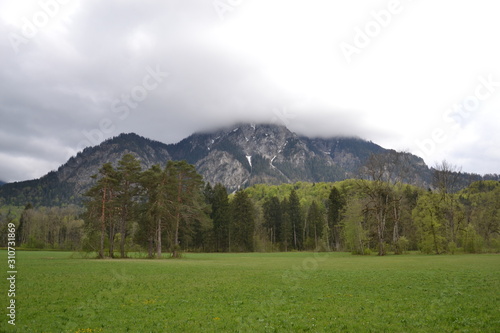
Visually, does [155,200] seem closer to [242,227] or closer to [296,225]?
[242,227]

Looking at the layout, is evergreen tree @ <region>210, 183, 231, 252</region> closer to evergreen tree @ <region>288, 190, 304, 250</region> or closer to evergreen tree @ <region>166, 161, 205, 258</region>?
evergreen tree @ <region>288, 190, 304, 250</region>

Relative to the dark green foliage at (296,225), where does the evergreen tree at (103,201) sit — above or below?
above

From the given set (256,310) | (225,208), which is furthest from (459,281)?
(225,208)

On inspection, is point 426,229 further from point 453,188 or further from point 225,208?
point 225,208

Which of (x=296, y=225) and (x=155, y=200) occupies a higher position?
(x=155, y=200)

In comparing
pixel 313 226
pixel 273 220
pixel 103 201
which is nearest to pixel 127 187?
pixel 103 201

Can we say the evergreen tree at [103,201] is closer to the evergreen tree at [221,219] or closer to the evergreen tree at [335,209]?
the evergreen tree at [221,219]

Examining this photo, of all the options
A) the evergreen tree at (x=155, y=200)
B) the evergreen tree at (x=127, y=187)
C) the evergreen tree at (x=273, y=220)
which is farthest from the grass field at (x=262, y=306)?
the evergreen tree at (x=273, y=220)

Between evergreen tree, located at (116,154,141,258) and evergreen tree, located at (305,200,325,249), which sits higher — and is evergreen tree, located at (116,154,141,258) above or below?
above

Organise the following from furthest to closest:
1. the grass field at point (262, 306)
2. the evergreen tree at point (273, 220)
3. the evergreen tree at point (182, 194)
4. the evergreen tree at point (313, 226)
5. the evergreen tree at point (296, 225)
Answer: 1. the evergreen tree at point (273, 220)
2. the evergreen tree at point (296, 225)
3. the evergreen tree at point (313, 226)
4. the evergreen tree at point (182, 194)
5. the grass field at point (262, 306)

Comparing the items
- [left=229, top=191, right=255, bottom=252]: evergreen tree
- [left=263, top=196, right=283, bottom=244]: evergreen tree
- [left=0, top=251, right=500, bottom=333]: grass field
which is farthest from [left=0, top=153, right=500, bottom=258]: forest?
[left=0, top=251, right=500, bottom=333]: grass field

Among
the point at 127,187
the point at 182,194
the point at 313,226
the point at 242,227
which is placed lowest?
the point at 313,226

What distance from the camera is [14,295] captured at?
16656 millimetres

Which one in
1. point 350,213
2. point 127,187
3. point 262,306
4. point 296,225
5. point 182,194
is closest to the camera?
point 262,306
